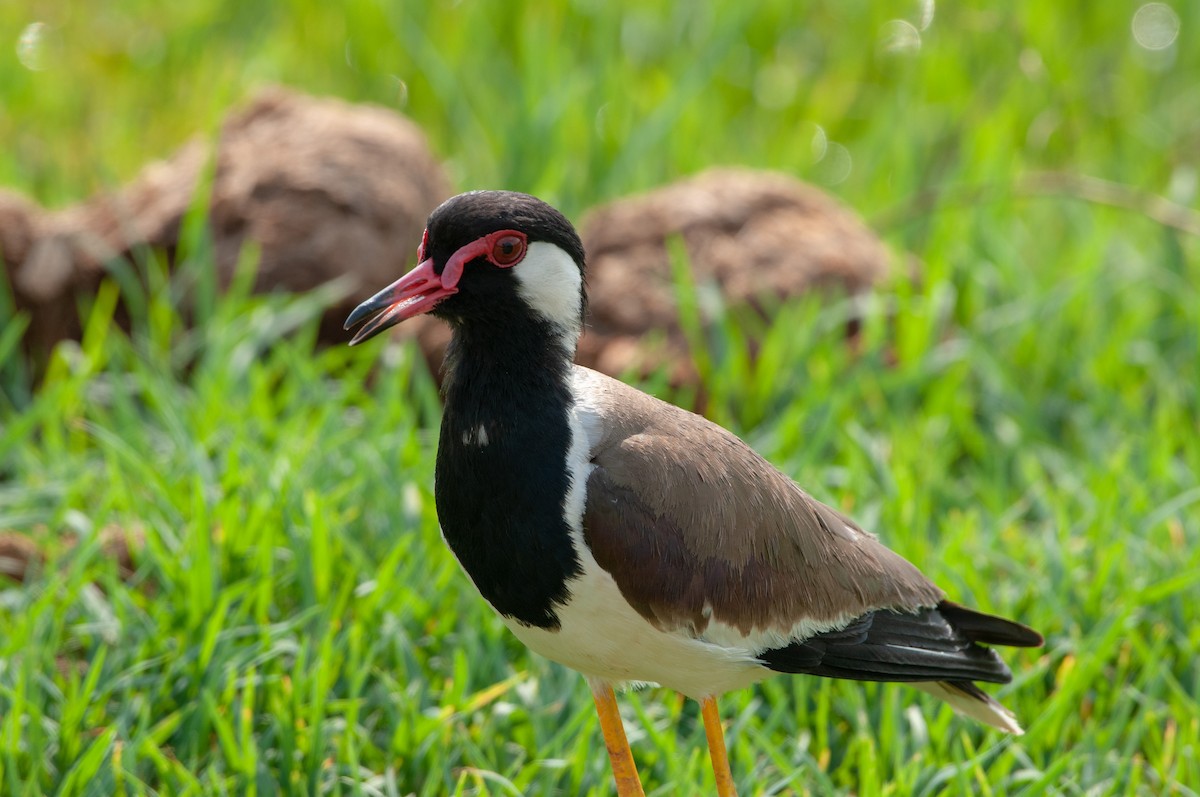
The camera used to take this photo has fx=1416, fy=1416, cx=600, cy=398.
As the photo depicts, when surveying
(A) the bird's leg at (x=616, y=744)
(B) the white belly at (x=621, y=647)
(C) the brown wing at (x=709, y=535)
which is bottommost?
(A) the bird's leg at (x=616, y=744)

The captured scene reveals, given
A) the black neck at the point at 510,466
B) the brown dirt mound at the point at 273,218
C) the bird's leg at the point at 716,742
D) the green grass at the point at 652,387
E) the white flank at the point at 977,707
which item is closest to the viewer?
the black neck at the point at 510,466

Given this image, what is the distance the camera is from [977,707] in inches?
137

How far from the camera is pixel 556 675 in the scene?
152 inches

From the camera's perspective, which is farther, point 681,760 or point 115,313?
point 115,313

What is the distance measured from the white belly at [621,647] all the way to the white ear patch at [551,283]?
0.54 m

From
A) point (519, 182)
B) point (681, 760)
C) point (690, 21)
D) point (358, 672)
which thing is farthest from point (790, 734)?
point (690, 21)

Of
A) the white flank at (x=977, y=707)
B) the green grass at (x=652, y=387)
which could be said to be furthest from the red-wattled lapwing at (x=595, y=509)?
the green grass at (x=652, y=387)

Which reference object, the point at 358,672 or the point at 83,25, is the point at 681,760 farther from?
the point at 83,25

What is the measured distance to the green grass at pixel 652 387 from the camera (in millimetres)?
3570

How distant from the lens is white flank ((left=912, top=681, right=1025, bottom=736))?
3.44 m

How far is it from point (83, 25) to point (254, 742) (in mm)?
5456

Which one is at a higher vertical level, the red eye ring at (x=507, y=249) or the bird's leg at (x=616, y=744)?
the red eye ring at (x=507, y=249)

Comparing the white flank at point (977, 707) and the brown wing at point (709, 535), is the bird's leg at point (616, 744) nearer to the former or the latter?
the brown wing at point (709, 535)

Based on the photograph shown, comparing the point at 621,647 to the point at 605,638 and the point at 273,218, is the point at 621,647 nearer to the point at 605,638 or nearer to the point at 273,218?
the point at 605,638
